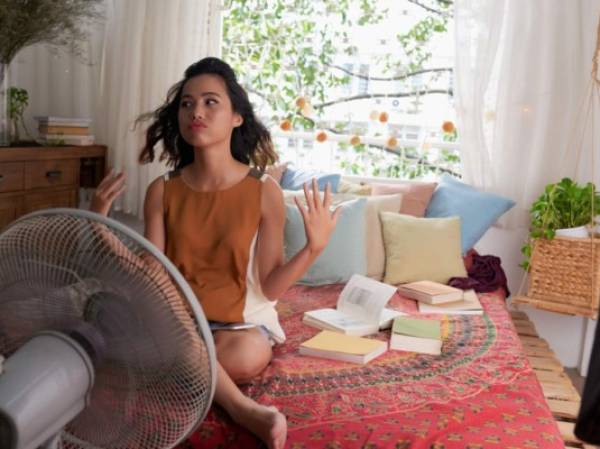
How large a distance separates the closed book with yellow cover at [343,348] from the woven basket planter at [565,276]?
106cm

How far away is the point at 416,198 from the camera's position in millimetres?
3018

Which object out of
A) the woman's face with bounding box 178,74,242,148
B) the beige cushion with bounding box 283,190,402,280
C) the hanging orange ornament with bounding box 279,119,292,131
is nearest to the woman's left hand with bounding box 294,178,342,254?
the woman's face with bounding box 178,74,242,148

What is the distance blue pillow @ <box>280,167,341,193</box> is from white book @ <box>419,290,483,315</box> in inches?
31.7

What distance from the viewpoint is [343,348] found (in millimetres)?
1875

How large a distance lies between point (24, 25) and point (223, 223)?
63.9 inches

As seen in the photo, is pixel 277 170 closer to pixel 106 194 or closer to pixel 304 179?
pixel 304 179

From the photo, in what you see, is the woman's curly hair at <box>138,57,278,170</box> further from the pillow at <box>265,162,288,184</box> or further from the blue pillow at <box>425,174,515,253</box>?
the blue pillow at <box>425,174,515,253</box>

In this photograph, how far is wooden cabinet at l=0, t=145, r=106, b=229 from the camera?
9.00 feet

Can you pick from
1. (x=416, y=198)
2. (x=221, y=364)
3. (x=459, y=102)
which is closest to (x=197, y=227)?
(x=221, y=364)

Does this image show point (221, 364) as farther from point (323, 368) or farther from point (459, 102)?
point (459, 102)

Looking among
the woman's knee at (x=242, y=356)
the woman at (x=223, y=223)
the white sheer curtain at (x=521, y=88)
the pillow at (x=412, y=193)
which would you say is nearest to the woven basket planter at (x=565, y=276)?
the white sheer curtain at (x=521, y=88)

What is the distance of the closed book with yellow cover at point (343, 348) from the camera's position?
1839 millimetres

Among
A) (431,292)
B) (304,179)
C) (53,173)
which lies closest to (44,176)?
(53,173)

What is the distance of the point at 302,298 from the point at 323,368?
2.24 ft
